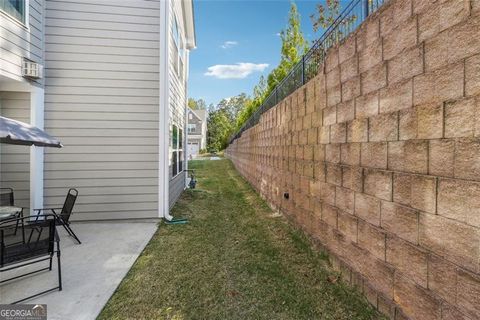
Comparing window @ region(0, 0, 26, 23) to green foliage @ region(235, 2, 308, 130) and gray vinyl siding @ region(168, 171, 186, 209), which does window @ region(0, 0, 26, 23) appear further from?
green foliage @ region(235, 2, 308, 130)

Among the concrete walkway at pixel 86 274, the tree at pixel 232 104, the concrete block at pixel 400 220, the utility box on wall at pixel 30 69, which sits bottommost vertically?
the concrete walkway at pixel 86 274

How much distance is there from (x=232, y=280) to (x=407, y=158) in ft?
7.47

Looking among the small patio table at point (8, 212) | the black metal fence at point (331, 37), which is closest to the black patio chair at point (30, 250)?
the small patio table at point (8, 212)

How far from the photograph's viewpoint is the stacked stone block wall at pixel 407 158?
5.22 ft

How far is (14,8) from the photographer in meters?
4.38

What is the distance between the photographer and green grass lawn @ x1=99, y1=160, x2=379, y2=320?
98.7 inches

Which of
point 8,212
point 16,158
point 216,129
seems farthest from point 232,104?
point 8,212

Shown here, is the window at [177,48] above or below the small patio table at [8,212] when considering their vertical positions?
above

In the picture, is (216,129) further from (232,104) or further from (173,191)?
(173,191)

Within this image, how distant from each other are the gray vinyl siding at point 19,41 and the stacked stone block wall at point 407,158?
4.92 meters

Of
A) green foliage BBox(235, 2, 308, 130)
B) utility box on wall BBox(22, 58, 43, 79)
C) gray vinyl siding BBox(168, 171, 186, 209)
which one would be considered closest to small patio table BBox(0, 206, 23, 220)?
utility box on wall BBox(22, 58, 43, 79)

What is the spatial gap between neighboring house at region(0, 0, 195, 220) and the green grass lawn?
4.72 ft

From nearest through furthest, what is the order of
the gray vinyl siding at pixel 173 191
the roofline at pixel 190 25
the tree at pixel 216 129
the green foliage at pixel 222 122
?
the gray vinyl siding at pixel 173 191 → the roofline at pixel 190 25 → the green foliage at pixel 222 122 → the tree at pixel 216 129

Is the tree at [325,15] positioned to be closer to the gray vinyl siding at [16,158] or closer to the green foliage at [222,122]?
the gray vinyl siding at [16,158]
